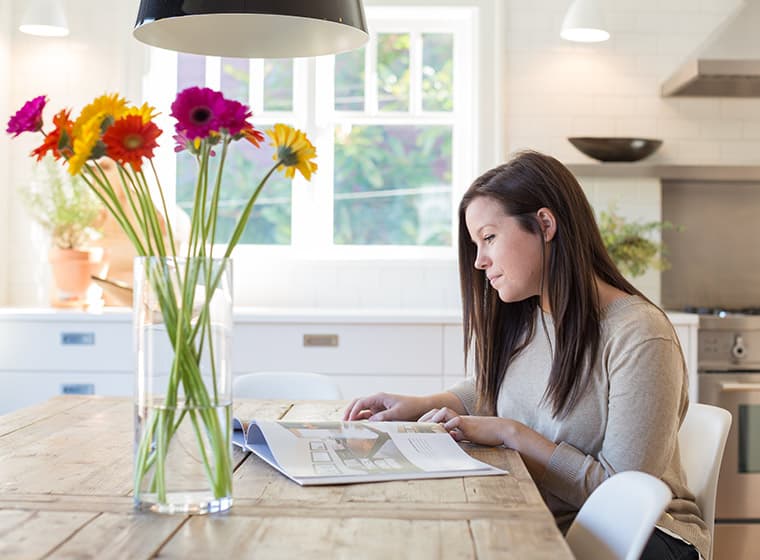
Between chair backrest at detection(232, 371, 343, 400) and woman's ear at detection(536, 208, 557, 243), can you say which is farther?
chair backrest at detection(232, 371, 343, 400)

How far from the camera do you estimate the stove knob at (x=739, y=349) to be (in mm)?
3904

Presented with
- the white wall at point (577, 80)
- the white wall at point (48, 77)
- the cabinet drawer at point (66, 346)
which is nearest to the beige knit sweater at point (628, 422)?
the cabinet drawer at point (66, 346)

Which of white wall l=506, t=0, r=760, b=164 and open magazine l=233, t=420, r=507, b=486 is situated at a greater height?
white wall l=506, t=0, r=760, b=164

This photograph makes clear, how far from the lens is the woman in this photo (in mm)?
1798

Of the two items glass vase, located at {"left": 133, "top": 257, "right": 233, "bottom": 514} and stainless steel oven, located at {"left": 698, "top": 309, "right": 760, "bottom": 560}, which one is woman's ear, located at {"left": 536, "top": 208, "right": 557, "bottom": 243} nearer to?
glass vase, located at {"left": 133, "top": 257, "right": 233, "bottom": 514}

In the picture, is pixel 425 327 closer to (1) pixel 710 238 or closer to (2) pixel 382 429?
(1) pixel 710 238

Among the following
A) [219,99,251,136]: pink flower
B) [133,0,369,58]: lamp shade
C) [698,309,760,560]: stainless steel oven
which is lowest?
[698,309,760,560]: stainless steel oven

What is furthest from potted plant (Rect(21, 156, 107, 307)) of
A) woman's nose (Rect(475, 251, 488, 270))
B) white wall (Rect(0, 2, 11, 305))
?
woman's nose (Rect(475, 251, 488, 270))

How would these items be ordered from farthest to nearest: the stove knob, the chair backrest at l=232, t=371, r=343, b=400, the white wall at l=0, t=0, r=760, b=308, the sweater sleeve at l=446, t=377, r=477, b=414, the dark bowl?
1. the white wall at l=0, t=0, r=760, b=308
2. the dark bowl
3. the stove knob
4. the chair backrest at l=232, t=371, r=343, b=400
5. the sweater sleeve at l=446, t=377, r=477, b=414

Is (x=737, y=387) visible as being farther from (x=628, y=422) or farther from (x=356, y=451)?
(x=356, y=451)

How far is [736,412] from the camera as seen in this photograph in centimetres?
386

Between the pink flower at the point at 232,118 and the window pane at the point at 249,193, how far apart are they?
342 cm

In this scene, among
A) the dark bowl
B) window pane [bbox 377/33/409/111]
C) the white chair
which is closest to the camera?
the white chair

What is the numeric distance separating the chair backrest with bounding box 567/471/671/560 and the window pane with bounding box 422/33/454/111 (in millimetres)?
3476
